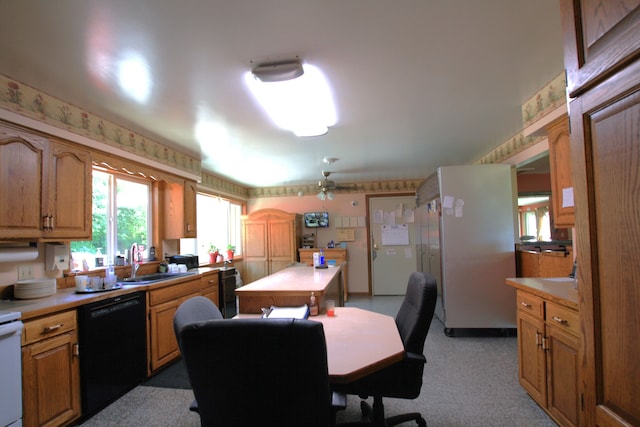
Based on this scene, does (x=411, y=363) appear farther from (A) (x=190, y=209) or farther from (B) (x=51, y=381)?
(A) (x=190, y=209)

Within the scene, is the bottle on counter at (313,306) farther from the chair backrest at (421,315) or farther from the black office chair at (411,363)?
the chair backrest at (421,315)

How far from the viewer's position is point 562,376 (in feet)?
5.66

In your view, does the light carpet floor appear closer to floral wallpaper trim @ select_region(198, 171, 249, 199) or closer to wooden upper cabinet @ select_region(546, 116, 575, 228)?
wooden upper cabinet @ select_region(546, 116, 575, 228)

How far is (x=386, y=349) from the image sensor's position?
1.30 meters

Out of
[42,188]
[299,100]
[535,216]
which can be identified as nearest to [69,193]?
[42,188]

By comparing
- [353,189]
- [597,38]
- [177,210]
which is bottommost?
[177,210]

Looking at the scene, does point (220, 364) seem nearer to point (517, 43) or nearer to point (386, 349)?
point (386, 349)

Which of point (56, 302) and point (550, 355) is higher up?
point (56, 302)

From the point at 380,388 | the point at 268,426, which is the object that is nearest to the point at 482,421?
the point at 380,388

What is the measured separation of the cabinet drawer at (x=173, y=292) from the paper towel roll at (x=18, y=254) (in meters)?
0.85

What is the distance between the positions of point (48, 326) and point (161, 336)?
3.41 feet

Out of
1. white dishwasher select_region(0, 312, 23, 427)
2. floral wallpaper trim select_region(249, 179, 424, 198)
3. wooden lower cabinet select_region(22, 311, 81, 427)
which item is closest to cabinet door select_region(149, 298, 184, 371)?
wooden lower cabinet select_region(22, 311, 81, 427)

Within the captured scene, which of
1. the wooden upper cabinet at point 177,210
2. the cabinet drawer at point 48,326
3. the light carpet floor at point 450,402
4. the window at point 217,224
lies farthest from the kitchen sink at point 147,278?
the window at point 217,224

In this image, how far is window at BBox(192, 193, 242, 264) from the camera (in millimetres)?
4848
